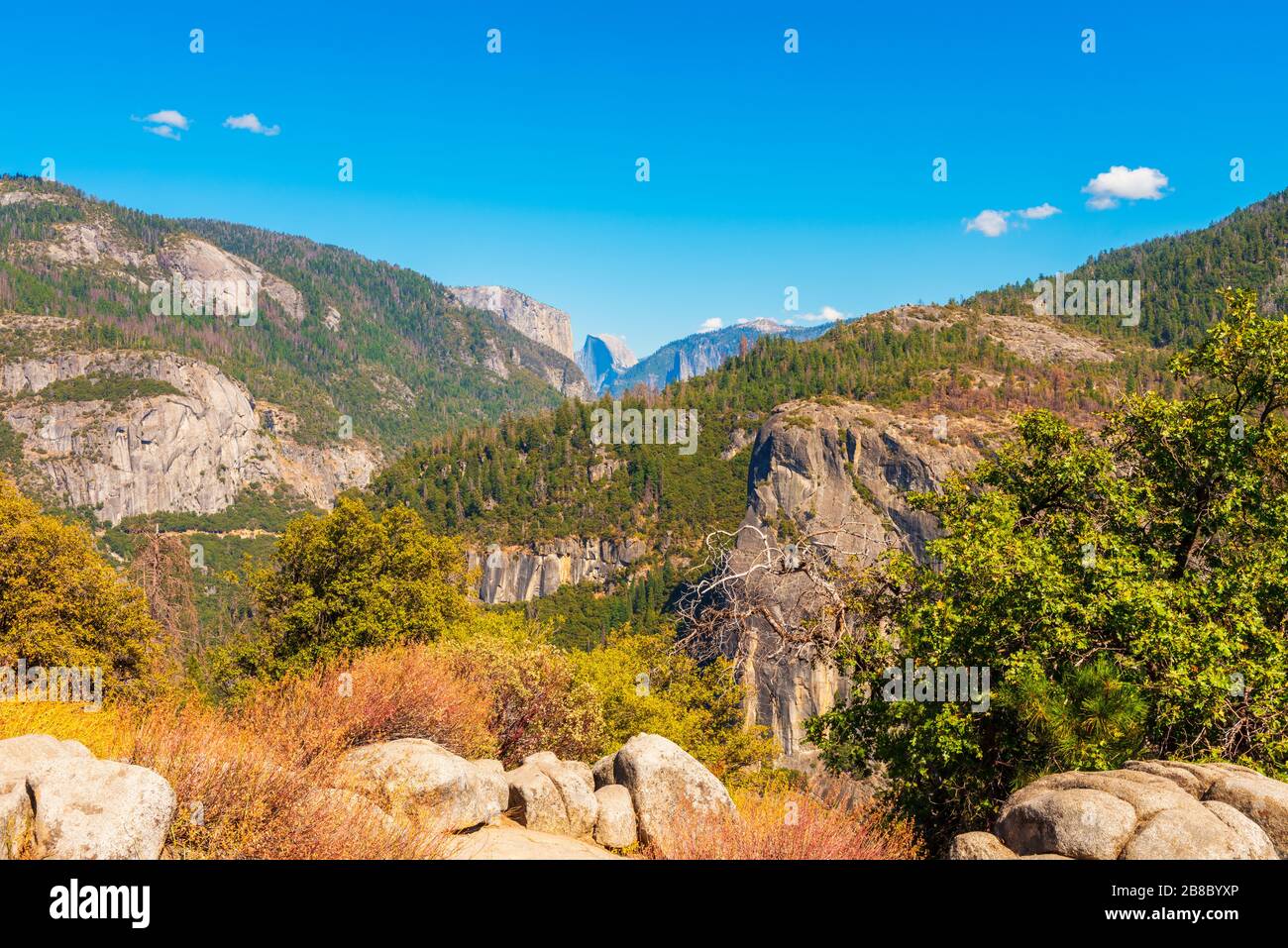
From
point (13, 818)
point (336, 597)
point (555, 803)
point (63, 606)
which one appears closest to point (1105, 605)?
point (555, 803)

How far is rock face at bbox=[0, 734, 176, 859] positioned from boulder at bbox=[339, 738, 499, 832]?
4.37 m

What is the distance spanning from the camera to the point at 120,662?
96.8 ft

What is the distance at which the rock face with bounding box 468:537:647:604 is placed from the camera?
195 metres

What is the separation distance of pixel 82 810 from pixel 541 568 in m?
191

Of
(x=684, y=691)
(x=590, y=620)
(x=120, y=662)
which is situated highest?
(x=120, y=662)

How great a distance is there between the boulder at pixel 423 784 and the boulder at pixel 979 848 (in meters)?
8.06

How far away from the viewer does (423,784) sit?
13648 millimetres

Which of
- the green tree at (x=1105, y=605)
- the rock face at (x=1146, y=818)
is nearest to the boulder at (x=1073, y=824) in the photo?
the rock face at (x=1146, y=818)

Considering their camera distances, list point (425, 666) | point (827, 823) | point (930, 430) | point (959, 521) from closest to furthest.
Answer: point (827, 823) → point (959, 521) → point (425, 666) → point (930, 430)

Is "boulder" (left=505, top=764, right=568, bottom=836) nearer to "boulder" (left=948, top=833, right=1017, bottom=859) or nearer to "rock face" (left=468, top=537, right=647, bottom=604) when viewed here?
"boulder" (left=948, top=833, right=1017, bottom=859)
